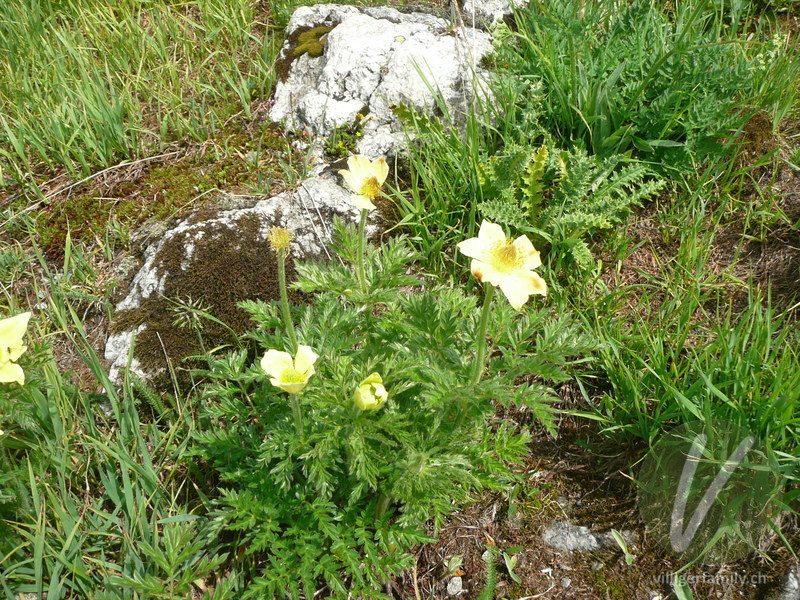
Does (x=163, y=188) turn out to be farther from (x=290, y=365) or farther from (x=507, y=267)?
(x=507, y=267)

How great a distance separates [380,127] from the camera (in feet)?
10.4

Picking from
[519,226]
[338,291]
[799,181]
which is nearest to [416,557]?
[338,291]

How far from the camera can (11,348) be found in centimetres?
172

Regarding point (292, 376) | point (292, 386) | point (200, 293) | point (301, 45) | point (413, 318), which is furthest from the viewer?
point (301, 45)

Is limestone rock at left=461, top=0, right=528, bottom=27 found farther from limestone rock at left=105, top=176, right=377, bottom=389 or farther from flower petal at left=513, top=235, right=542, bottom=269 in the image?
flower petal at left=513, top=235, right=542, bottom=269

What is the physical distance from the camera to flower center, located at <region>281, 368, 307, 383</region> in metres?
1.56

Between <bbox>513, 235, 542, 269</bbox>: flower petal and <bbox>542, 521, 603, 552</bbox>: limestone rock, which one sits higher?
<bbox>513, 235, 542, 269</bbox>: flower petal

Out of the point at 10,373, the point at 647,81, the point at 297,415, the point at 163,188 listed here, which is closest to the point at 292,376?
the point at 297,415

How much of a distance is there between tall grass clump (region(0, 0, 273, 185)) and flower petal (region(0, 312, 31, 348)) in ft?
5.28

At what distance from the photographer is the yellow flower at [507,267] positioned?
148cm

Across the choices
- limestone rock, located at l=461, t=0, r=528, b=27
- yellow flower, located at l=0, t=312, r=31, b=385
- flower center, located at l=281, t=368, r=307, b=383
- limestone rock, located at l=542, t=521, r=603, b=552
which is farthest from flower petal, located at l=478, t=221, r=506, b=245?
limestone rock, located at l=461, t=0, r=528, b=27

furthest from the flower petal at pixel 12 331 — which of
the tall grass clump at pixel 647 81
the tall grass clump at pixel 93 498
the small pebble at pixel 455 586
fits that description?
the tall grass clump at pixel 647 81

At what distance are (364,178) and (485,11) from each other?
2319 millimetres

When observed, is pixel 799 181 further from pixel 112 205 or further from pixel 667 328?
pixel 112 205
